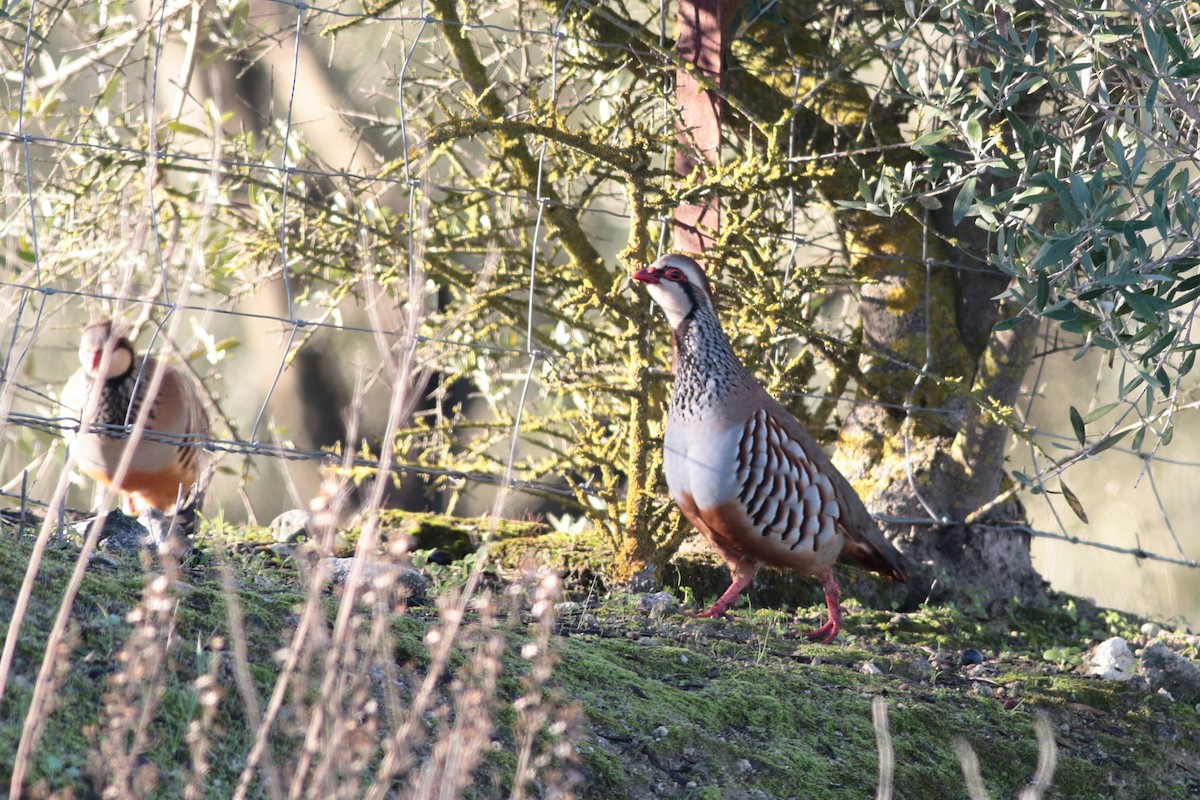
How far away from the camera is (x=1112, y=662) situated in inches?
141

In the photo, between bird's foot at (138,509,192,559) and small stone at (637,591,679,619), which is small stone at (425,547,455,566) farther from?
bird's foot at (138,509,192,559)

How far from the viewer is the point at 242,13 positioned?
518 cm

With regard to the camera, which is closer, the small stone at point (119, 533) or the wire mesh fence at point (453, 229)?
the small stone at point (119, 533)

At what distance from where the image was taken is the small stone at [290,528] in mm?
3994

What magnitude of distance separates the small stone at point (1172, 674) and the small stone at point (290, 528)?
8.03 ft

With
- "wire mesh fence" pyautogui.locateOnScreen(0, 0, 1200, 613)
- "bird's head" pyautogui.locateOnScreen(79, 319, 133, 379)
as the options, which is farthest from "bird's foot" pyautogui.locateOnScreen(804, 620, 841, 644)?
"bird's head" pyautogui.locateOnScreen(79, 319, 133, 379)

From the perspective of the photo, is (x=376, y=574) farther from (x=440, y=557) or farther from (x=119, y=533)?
(x=440, y=557)

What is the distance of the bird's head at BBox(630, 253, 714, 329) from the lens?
141 inches

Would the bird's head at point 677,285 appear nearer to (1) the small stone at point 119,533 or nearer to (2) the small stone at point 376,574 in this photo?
(2) the small stone at point 376,574

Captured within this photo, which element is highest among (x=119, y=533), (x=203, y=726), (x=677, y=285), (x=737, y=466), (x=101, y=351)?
(x=677, y=285)

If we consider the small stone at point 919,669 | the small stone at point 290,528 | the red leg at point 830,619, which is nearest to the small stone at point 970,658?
the small stone at point 919,669

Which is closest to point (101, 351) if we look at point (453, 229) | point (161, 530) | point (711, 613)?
point (453, 229)

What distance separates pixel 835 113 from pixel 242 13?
8.22 feet

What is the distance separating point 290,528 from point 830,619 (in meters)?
1.70
